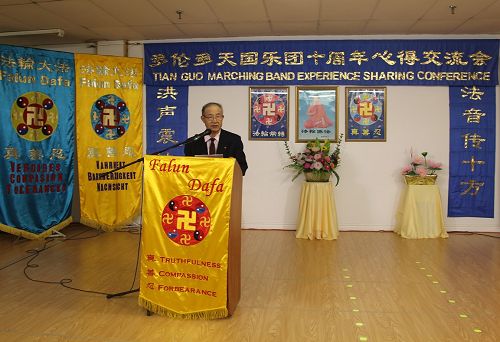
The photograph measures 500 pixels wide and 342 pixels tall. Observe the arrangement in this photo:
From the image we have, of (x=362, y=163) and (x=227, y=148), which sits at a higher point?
(x=227, y=148)

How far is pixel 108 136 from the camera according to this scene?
5609 mm

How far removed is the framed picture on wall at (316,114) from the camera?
5.68m

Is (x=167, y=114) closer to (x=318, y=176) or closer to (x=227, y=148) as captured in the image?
(x=318, y=176)

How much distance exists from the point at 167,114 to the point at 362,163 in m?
2.67

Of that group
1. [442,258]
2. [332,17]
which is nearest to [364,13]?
[332,17]

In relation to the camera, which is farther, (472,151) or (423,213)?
(472,151)

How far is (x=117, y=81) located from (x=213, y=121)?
2.91 metres

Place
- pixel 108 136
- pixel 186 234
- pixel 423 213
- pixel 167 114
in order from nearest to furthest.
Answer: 1. pixel 186 234
2. pixel 423 213
3. pixel 108 136
4. pixel 167 114

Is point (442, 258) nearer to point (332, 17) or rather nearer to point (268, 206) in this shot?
point (268, 206)

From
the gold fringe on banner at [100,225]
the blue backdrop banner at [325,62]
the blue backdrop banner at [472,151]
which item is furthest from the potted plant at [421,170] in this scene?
the gold fringe on banner at [100,225]

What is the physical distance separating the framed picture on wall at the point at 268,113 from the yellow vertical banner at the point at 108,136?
1.51m

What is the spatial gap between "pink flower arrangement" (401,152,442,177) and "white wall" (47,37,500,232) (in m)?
0.16

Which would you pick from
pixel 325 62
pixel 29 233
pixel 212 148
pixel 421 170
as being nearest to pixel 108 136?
pixel 29 233

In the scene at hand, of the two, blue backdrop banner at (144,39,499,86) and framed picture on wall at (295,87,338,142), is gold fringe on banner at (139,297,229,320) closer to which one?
framed picture on wall at (295,87,338,142)
